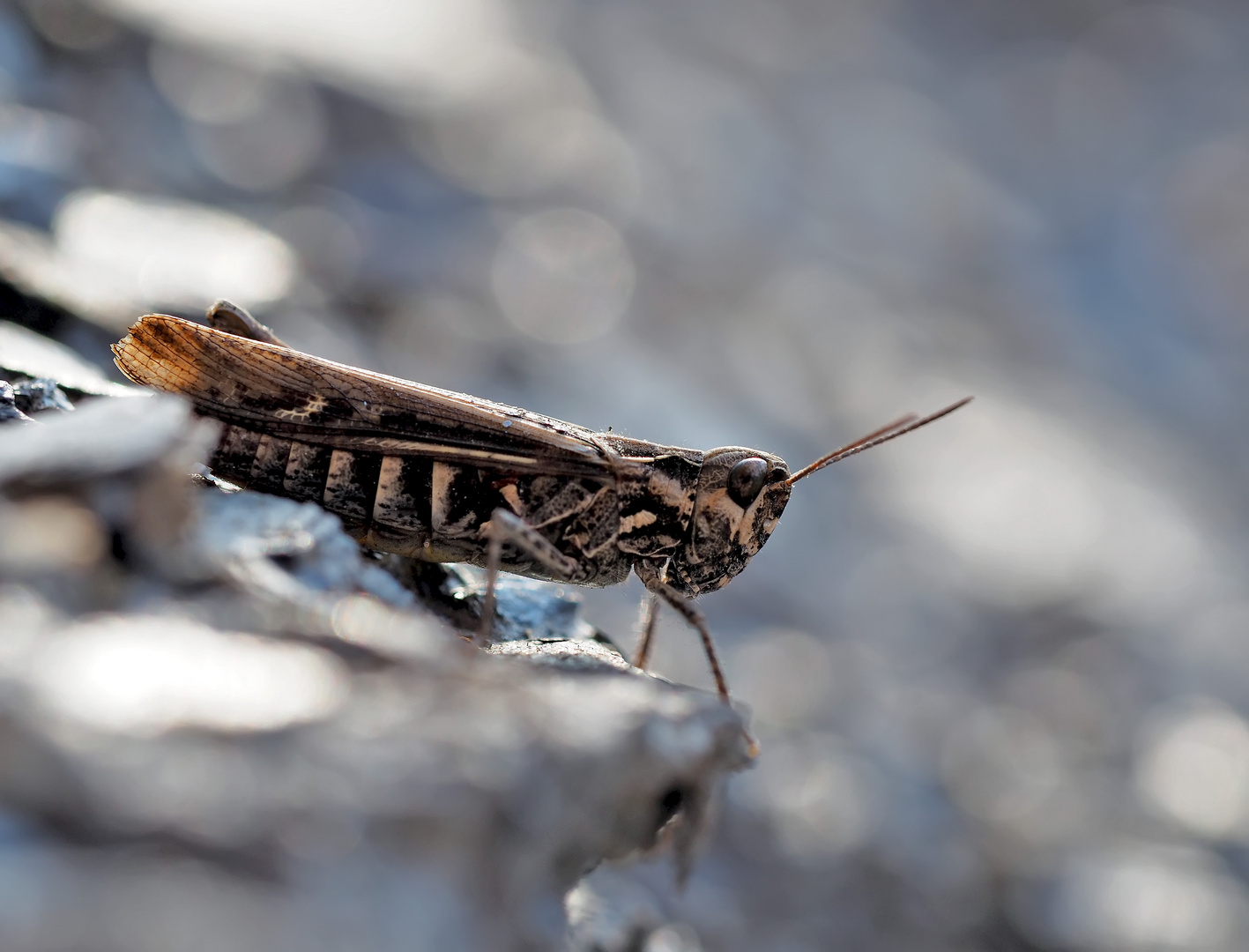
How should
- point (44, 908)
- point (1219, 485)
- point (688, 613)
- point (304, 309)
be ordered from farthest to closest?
1. point (1219, 485)
2. point (304, 309)
3. point (688, 613)
4. point (44, 908)

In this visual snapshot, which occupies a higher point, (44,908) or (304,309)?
(304,309)

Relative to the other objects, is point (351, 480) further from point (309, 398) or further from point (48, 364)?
point (48, 364)

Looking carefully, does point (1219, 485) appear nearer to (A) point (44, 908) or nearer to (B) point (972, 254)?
(B) point (972, 254)

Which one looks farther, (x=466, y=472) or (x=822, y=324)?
(x=822, y=324)

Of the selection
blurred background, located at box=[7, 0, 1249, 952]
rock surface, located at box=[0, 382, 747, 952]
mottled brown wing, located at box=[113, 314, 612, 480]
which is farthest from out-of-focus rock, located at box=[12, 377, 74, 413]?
blurred background, located at box=[7, 0, 1249, 952]

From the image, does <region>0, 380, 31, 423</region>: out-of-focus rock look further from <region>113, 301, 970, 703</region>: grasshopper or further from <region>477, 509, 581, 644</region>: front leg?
<region>477, 509, 581, 644</region>: front leg

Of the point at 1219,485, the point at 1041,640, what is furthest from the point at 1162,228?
the point at 1041,640

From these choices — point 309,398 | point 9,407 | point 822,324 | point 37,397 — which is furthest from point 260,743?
point 822,324
